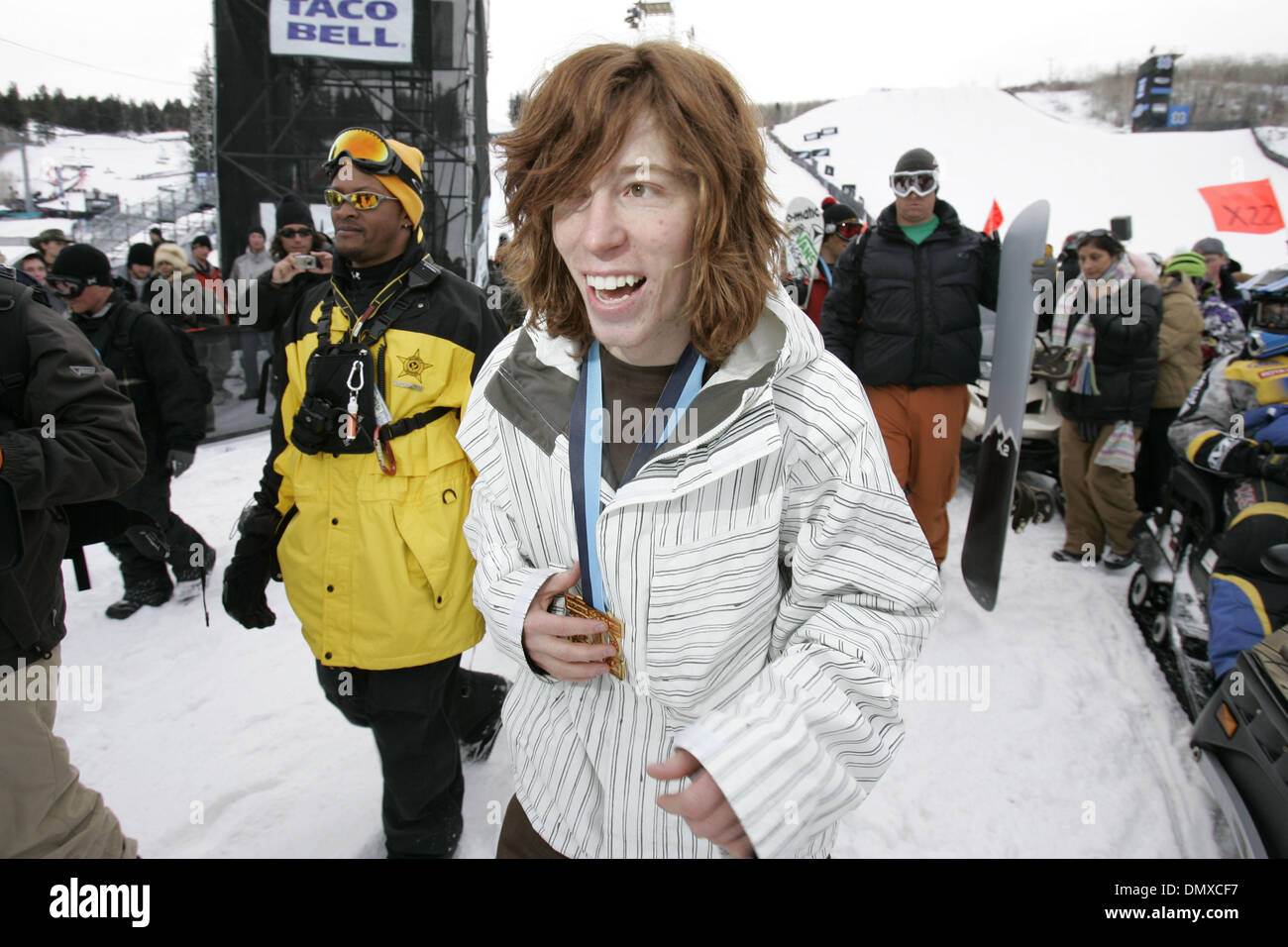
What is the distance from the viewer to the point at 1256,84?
5109cm

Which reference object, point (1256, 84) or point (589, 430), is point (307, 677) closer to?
point (589, 430)

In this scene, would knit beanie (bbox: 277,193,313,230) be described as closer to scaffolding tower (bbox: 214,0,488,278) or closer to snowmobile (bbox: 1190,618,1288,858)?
snowmobile (bbox: 1190,618,1288,858)

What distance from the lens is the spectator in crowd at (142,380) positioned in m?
3.85

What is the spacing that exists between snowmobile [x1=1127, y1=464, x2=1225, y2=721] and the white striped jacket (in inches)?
116

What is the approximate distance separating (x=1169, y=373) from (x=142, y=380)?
6561 mm

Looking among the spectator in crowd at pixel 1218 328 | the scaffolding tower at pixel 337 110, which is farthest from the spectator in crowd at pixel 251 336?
the spectator in crowd at pixel 1218 328

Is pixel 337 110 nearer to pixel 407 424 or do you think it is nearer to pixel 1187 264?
pixel 1187 264

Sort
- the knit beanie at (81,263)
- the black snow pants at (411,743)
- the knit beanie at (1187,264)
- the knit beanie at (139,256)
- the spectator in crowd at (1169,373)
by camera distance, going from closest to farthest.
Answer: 1. the black snow pants at (411,743)
2. the knit beanie at (81,263)
3. the spectator in crowd at (1169,373)
4. the knit beanie at (1187,264)
5. the knit beanie at (139,256)

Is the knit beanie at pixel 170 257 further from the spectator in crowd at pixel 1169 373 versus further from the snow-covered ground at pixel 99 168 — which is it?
the snow-covered ground at pixel 99 168

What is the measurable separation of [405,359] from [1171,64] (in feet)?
205

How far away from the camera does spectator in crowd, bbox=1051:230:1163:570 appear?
4.69 m

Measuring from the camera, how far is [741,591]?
120 centimetres

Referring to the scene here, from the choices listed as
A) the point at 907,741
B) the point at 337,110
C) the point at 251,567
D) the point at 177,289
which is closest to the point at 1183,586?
the point at 907,741

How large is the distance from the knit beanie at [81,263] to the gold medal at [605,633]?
3883 mm
